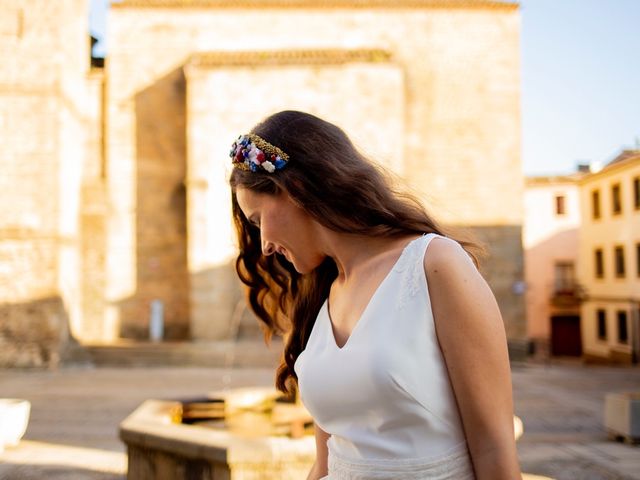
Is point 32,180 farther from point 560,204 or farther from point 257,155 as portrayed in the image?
point 560,204

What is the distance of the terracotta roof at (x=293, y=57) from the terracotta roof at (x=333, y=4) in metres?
2.15

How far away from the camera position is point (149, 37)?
1928 cm

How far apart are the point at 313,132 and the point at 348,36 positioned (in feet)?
62.3

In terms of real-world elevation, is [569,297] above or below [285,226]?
below

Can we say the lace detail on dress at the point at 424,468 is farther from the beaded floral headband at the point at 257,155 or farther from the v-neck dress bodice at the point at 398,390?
the beaded floral headband at the point at 257,155

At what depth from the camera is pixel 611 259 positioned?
1053 inches

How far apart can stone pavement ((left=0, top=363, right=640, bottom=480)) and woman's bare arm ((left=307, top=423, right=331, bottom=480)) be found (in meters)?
3.07

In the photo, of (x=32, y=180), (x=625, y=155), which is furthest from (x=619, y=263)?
(x=32, y=180)

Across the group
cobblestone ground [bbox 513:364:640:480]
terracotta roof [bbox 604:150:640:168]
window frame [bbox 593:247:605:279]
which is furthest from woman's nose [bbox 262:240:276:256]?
window frame [bbox 593:247:605:279]

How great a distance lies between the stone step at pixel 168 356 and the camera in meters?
15.5

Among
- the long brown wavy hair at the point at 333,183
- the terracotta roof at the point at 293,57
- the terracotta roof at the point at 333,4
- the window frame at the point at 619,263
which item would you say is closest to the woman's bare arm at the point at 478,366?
the long brown wavy hair at the point at 333,183

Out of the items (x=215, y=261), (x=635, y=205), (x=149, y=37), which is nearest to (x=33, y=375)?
(x=215, y=261)

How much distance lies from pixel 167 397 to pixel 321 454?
956 centimetres

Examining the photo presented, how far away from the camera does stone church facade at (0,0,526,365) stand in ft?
57.4
